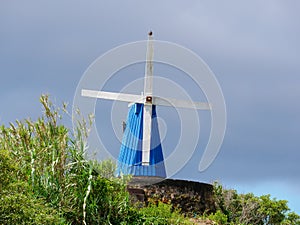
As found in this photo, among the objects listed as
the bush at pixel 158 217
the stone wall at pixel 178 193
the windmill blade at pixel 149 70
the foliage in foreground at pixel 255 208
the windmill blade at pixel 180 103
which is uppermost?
the windmill blade at pixel 149 70

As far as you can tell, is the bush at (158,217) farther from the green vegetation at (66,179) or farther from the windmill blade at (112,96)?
the windmill blade at (112,96)

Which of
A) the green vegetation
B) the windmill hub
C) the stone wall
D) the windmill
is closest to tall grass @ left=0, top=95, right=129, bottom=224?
the green vegetation

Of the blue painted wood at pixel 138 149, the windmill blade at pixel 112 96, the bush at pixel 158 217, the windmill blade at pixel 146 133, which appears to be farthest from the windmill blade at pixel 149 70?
the bush at pixel 158 217

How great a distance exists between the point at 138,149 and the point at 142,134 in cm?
53

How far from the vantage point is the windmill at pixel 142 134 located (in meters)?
17.8

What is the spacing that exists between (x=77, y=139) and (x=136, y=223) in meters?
1.82

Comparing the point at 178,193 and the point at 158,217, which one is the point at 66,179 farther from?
the point at 178,193

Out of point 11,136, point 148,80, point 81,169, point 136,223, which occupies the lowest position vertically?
point 136,223

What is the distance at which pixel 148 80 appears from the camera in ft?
65.6

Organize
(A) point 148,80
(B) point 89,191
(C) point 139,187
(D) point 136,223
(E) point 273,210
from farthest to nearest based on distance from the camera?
(E) point 273,210, (A) point 148,80, (C) point 139,187, (D) point 136,223, (B) point 89,191

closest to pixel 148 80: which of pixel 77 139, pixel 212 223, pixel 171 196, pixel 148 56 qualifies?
pixel 148 56

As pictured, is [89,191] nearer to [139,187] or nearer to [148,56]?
[139,187]

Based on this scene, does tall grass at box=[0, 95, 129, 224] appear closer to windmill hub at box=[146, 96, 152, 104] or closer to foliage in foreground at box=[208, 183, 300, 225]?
windmill hub at box=[146, 96, 152, 104]

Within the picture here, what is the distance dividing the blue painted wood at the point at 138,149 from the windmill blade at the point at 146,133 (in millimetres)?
93
